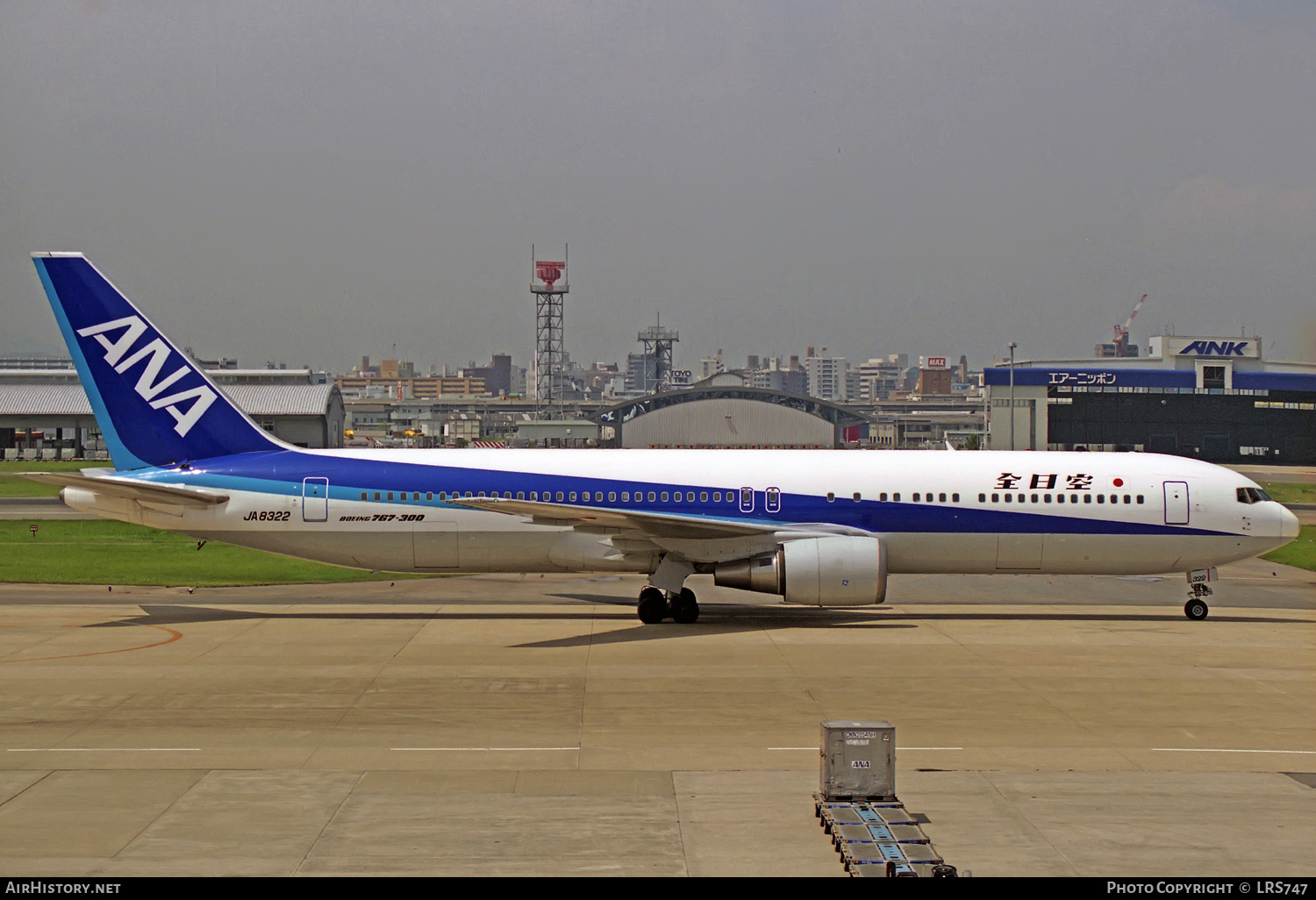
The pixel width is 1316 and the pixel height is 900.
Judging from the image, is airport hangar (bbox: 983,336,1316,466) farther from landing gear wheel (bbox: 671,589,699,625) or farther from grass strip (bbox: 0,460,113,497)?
landing gear wheel (bbox: 671,589,699,625)

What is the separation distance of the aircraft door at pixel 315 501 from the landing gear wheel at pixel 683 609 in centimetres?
923

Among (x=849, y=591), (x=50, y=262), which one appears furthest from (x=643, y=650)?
(x=50, y=262)

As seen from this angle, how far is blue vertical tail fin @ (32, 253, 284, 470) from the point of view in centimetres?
2892

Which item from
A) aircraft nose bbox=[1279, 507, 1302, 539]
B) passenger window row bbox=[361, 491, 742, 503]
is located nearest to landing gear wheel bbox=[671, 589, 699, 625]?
passenger window row bbox=[361, 491, 742, 503]

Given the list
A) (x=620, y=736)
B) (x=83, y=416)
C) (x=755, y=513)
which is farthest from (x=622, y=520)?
(x=83, y=416)

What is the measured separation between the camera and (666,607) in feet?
93.2

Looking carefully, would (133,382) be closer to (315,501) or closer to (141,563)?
(315,501)

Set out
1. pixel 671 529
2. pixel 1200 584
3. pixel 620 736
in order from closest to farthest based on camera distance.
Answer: pixel 620 736, pixel 671 529, pixel 1200 584

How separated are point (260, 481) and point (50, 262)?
7562 mm

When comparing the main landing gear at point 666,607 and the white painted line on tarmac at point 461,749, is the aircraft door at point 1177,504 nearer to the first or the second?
the main landing gear at point 666,607

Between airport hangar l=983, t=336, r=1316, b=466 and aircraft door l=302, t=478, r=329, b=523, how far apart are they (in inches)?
3825

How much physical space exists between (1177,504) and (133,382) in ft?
89.2

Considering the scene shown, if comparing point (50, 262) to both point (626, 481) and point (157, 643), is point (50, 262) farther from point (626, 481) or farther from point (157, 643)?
point (626, 481)

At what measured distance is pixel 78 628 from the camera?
26.4 meters
